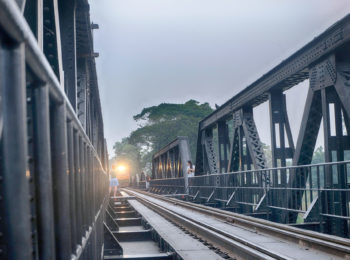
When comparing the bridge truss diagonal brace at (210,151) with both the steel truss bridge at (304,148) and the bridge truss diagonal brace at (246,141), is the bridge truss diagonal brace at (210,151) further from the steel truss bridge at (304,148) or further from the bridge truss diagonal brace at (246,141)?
the steel truss bridge at (304,148)

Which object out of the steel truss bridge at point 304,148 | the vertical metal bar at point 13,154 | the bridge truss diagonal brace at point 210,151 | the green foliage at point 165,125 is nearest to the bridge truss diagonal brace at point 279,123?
the steel truss bridge at point 304,148

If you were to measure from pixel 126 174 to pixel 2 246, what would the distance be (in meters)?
71.0

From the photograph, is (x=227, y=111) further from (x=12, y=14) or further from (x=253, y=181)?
(x=12, y=14)

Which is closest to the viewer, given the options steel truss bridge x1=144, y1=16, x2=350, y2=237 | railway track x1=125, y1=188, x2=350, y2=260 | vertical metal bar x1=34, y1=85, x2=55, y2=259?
vertical metal bar x1=34, y1=85, x2=55, y2=259

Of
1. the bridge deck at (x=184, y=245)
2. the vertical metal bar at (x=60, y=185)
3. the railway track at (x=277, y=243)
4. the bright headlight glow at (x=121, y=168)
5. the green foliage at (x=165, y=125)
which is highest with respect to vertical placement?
the green foliage at (x=165, y=125)

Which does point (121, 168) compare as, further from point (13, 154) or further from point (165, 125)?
point (13, 154)

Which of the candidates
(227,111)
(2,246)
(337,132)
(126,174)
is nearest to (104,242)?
(337,132)

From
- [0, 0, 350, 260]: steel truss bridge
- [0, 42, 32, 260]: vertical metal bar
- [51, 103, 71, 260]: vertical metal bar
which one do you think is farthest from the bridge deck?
[0, 42, 32, 260]: vertical metal bar

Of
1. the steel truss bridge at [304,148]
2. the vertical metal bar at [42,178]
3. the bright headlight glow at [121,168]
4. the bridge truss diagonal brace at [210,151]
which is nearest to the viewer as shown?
the vertical metal bar at [42,178]

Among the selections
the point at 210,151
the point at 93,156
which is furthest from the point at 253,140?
the point at 93,156

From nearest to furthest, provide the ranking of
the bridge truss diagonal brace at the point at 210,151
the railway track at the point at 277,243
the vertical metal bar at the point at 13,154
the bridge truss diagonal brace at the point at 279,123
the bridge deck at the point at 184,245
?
the vertical metal bar at the point at 13,154
the railway track at the point at 277,243
the bridge deck at the point at 184,245
the bridge truss diagonal brace at the point at 279,123
the bridge truss diagonal brace at the point at 210,151

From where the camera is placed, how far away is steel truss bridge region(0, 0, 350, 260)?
1.28 m

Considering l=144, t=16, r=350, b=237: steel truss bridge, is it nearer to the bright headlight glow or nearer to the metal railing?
the metal railing

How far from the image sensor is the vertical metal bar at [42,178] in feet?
5.45
